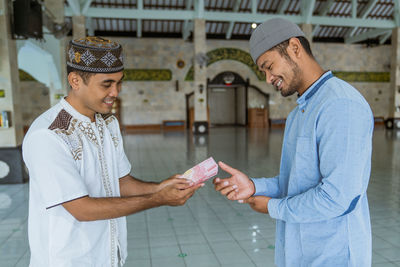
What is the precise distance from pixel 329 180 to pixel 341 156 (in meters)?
0.08

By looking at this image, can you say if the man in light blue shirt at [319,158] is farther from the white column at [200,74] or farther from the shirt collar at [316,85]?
the white column at [200,74]

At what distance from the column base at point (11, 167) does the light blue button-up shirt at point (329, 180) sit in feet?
17.1

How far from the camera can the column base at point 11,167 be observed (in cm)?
508

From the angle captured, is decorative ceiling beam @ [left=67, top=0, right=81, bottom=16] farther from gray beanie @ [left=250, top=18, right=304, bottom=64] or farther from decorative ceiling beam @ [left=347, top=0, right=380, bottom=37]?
decorative ceiling beam @ [left=347, top=0, right=380, bottom=37]

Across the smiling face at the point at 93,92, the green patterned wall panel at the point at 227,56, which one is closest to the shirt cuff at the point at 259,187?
the smiling face at the point at 93,92

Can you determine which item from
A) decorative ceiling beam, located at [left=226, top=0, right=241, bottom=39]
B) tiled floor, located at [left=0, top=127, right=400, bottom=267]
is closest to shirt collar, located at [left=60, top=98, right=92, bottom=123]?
tiled floor, located at [left=0, top=127, right=400, bottom=267]

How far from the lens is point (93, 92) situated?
1178 mm

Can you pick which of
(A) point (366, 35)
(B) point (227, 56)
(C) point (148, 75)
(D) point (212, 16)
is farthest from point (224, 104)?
(A) point (366, 35)

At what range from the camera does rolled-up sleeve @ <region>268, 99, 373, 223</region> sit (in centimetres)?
92

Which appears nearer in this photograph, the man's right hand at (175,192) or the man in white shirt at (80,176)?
the man in white shirt at (80,176)

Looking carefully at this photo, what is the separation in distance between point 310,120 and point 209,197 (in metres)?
3.36

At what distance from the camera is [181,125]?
16.1 metres

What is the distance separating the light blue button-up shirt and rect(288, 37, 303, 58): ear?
0.12m

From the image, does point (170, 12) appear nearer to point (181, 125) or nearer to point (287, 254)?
point (181, 125)
